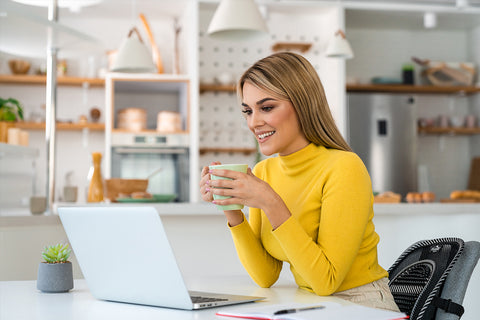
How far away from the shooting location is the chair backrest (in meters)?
1.26

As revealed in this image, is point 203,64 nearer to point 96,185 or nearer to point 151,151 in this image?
point 151,151

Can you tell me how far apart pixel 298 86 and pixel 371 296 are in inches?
19.6

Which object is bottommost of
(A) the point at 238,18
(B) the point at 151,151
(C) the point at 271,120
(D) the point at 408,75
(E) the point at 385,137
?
(C) the point at 271,120

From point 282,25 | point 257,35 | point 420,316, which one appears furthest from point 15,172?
point 420,316

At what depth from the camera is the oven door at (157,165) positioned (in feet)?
17.2

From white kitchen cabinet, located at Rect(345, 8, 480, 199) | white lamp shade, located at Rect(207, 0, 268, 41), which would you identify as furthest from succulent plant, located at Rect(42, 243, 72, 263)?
white kitchen cabinet, located at Rect(345, 8, 480, 199)

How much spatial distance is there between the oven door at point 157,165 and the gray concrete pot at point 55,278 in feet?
13.1

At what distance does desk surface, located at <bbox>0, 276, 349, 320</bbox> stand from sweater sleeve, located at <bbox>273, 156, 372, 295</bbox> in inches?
2.2

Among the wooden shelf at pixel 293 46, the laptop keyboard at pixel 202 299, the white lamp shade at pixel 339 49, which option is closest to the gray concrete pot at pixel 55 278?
the laptop keyboard at pixel 202 299

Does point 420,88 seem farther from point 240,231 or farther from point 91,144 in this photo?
point 240,231


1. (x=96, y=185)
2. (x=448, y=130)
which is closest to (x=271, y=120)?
(x=96, y=185)

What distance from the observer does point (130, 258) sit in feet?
3.48

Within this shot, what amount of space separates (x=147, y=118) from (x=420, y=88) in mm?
2705

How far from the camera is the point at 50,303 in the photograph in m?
1.12
